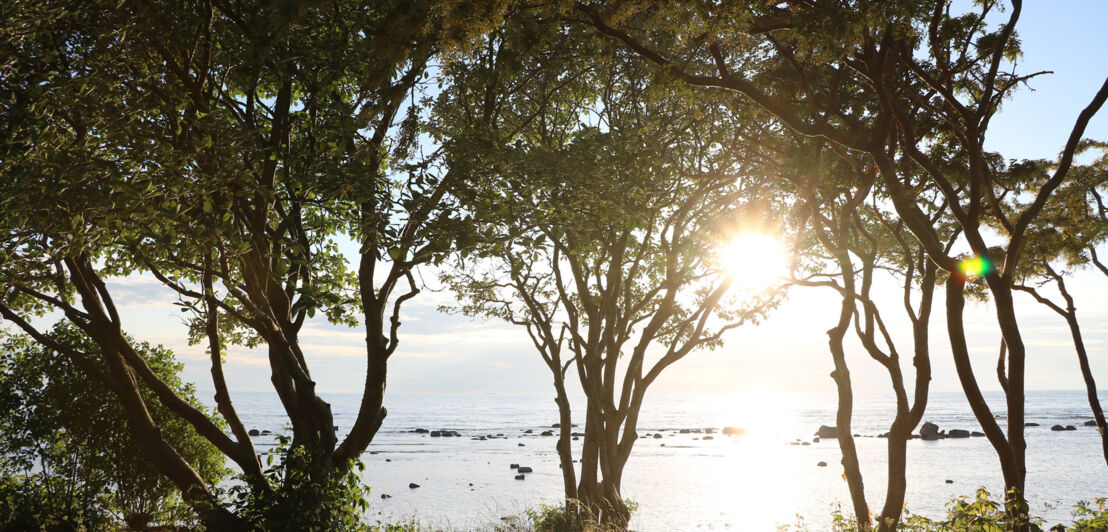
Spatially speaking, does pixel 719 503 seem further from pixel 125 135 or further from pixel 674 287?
pixel 125 135

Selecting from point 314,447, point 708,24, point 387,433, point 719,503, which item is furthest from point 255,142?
point 387,433

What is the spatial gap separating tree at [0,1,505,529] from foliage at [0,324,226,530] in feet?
10.4

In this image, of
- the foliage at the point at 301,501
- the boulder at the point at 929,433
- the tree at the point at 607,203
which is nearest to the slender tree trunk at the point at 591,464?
the tree at the point at 607,203

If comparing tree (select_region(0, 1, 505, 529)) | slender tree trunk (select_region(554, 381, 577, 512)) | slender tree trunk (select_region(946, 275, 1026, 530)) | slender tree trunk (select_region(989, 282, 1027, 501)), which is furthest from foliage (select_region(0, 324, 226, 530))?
slender tree trunk (select_region(989, 282, 1027, 501))

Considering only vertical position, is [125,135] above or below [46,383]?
above

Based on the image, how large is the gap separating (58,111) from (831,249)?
1123 cm

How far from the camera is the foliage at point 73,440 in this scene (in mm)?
13203

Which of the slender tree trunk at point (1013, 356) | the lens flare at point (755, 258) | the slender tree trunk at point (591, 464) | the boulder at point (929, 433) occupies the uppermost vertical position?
the lens flare at point (755, 258)

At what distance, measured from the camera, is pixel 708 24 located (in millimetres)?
8055

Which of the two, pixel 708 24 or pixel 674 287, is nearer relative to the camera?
pixel 708 24

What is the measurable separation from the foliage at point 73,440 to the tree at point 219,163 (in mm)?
3157

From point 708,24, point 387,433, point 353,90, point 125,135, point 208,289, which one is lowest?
point 387,433

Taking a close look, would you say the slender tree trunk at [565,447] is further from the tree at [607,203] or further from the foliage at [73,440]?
the foliage at [73,440]

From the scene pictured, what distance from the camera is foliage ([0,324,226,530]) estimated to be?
13.2 m
